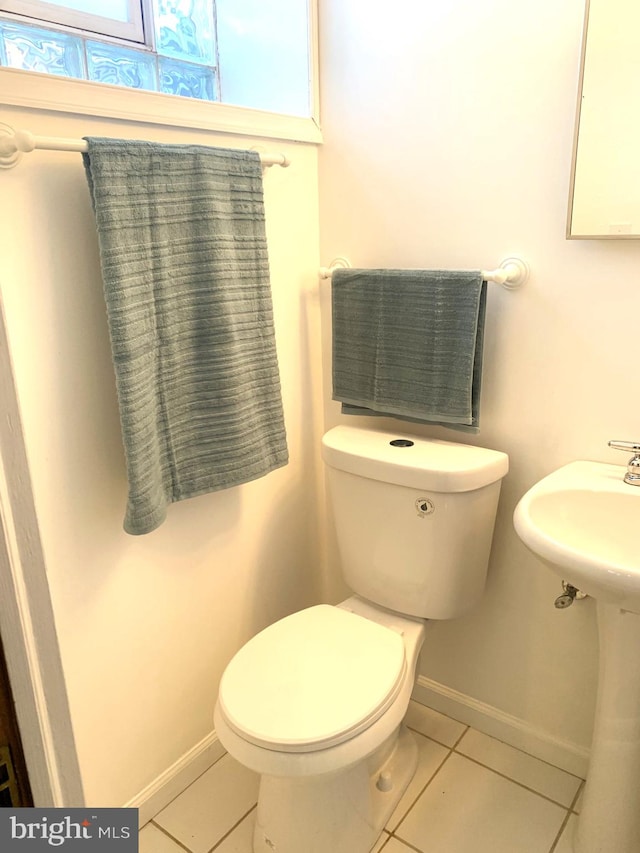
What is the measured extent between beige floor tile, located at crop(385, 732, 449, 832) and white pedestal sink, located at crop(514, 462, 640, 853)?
368mm

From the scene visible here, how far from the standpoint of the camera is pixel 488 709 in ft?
5.56

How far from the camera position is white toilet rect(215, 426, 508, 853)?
3.86 feet

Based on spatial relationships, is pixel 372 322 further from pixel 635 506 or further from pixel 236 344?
pixel 635 506

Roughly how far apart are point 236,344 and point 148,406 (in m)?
0.24

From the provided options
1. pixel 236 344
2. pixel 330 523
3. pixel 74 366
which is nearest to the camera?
pixel 74 366

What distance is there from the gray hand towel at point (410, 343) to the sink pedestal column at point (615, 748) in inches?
20.1

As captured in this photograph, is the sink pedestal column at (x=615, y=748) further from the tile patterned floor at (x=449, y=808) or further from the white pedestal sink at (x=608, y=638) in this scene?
the tile patterned floor at (x=449, y=808)

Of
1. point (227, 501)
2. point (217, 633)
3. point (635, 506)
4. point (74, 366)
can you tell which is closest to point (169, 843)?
point (217, 633)

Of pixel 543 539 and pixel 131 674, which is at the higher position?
pixel 543 539

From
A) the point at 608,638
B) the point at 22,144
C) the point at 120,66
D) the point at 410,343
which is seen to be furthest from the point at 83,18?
the point at 608,638

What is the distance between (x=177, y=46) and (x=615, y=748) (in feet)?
5.74

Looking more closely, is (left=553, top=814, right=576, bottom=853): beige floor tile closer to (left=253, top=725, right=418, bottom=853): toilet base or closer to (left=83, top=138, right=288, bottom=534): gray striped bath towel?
(left=253, top=725, right=418, bottom=853): toilet base

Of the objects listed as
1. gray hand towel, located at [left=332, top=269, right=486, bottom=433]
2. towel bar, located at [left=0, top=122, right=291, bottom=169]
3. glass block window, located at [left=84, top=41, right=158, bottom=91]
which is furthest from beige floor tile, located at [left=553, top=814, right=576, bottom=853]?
glass block window, located at [left=84, top=41, right=158, bottom=91]

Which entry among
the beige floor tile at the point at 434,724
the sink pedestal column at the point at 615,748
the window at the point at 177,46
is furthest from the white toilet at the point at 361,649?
the window at the point at 177,46
